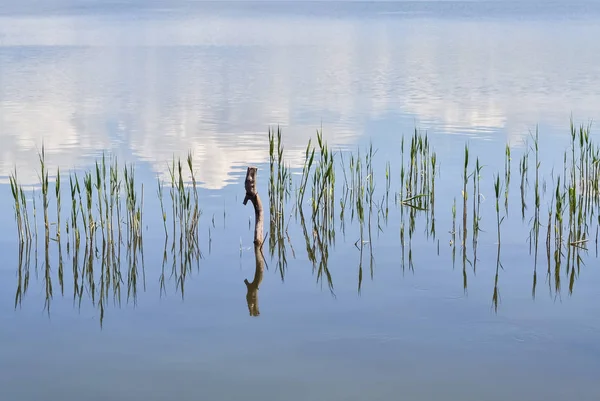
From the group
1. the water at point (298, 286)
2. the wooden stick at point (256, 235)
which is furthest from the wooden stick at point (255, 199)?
the water at point (298, 286)

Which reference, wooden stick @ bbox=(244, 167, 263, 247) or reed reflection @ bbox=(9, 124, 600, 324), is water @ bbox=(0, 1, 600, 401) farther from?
wooden stick @ bbox=(244, 167, 263, 247)

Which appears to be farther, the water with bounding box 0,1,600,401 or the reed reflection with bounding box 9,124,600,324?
the reed reflection with bounding box 9,124,600,324

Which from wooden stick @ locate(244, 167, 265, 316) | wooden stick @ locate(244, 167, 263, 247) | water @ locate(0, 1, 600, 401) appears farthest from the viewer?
wooden stick @ locate(244, 167, 263, 247)

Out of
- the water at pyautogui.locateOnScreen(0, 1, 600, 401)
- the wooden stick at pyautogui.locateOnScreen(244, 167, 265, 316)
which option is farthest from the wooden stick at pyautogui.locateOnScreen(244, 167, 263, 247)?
the water at pyautogui.locateOnScreen(0, 1, 600, 401)

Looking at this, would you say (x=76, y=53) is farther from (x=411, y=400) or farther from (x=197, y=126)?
(x=411, y=400)

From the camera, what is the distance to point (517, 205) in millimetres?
10188

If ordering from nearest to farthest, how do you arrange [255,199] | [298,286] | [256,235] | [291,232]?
[298,286] < [255,199] < [256,235] < [291,232]

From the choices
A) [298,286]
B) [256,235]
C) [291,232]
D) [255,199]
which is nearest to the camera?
[298,286]

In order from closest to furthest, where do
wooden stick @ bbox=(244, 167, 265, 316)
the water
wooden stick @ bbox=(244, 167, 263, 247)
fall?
1. the water
2. wooden stick @ bbox=(244, 167, 265, 316)
3. wooden stick @ bbox=(244, 167, 263, 247)

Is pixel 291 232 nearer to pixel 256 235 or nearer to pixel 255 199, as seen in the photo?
pixel 256 235

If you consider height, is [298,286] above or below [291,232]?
below

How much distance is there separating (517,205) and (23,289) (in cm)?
498

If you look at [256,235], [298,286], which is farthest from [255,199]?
[298,286]

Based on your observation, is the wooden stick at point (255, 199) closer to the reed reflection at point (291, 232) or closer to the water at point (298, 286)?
the reed reflection at point (291, 232)
